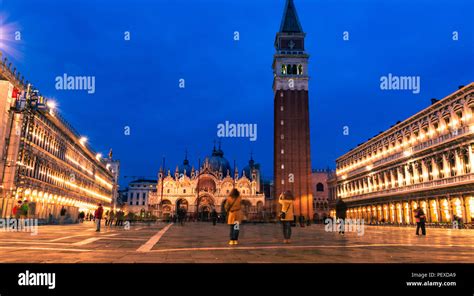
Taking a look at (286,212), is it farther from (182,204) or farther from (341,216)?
(182,204)

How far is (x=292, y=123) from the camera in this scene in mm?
69625

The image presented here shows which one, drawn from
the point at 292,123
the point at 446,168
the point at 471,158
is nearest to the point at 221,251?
the point at 471,158

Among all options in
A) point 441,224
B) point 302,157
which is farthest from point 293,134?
point 441,224

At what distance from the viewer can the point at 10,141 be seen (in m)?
27.5

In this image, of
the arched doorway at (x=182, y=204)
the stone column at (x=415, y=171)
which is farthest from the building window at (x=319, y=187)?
the stone column at (x=415, y=171)

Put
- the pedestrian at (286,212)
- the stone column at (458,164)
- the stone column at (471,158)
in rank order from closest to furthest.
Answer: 1. the pedestrian at (286,212)
2. the stone column at (471,158)
3. the stone column at (458,164)

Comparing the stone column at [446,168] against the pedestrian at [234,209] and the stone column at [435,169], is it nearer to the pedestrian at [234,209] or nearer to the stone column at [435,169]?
the stone column at [435,169]

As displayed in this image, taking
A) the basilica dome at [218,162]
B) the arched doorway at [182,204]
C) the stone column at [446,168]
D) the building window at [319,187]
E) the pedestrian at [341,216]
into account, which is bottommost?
the pedestrian at [341,216]

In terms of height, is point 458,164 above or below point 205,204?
above

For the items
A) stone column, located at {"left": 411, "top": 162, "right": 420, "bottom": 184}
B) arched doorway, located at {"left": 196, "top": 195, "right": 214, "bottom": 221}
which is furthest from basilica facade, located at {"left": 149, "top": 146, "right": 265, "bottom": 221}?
stone column, located at {"left": 411, "top": 162, "right": 420, "bottom": 184}

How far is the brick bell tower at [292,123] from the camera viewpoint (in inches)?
2648

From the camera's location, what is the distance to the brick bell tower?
67.2 meters

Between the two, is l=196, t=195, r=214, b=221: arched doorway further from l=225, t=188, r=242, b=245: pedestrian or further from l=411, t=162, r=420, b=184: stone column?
l=225, t=188, r=242, b=245: pedestrian
